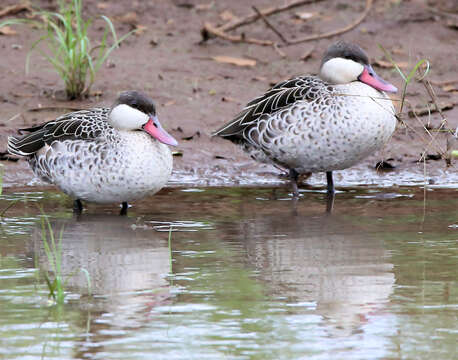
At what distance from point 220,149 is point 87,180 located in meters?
2.76

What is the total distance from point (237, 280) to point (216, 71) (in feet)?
21.2

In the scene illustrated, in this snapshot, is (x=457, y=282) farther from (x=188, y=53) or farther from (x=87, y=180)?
(x=188, y=53)

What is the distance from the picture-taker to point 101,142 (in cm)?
716

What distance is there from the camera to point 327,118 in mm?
7695

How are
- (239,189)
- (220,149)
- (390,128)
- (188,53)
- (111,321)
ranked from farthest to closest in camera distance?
(188,53), (220,149), (239,189), (390,128), (111,321)

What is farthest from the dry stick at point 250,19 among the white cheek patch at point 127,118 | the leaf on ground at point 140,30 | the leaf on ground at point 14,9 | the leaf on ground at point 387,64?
the white cheek patch at point 127,118

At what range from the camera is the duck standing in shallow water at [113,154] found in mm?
6988

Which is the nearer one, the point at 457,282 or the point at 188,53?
the point at 457,282

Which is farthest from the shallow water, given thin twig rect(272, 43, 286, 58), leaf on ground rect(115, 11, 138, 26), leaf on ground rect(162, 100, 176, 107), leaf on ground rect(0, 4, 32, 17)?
leaf on ground rect(115, 11, 138, 26)

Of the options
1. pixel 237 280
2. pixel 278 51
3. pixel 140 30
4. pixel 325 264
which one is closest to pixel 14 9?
pixel 140 30

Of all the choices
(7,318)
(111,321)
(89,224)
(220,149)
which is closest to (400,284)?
(111,321)

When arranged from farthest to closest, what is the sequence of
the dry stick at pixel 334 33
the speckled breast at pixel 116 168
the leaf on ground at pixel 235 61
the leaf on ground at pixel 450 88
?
the dry stick at pixel 334 33, the leaf on ground at pixel 235 61, the leaf on ground at pixel 450 88, the speckled breast at pixel 116 168

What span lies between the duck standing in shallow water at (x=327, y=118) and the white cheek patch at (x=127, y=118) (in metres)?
1.36

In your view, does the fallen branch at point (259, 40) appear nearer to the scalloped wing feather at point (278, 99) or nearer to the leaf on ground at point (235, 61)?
the leaf on ground at point (235, 61)
